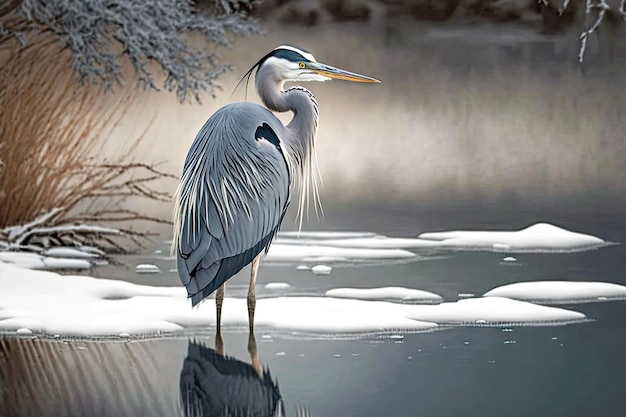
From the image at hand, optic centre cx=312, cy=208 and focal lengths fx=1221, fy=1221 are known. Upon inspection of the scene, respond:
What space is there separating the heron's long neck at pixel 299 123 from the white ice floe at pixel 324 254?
1.61m

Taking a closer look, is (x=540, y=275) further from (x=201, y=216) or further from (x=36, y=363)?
(x=36, y=363)

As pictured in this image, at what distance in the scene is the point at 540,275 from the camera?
5.30 metres

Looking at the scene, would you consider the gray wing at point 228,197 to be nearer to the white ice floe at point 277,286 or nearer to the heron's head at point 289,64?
the heron's head at point 289,64

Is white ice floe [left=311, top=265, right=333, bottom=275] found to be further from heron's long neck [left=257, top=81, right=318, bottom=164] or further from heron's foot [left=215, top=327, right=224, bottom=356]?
heron's foot [left=215, top=327, right=224, bottom=356]

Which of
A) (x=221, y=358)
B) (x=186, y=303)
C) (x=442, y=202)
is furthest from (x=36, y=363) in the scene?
(x=442, y=202)

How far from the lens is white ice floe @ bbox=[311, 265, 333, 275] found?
546 centimetres

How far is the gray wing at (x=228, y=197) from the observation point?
386cm

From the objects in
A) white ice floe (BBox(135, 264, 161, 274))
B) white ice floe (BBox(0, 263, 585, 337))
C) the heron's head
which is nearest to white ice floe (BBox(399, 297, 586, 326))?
white ice floe (BBox(0, 263, 585, 337))

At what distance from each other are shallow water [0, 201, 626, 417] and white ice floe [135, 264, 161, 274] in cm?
100

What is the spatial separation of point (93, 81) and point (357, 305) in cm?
225

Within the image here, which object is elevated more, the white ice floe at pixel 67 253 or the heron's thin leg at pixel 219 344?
the white ice floe at pixel 67 253

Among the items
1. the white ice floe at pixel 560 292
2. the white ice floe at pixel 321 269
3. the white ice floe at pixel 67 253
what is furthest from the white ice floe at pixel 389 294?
the white ice floe at pixel 67 253

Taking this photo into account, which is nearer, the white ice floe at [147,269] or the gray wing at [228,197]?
the gray wing at [228,197]

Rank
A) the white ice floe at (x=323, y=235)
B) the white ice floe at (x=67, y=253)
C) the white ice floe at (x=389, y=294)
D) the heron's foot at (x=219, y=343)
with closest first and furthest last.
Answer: the heron's foot at (x=219, y=343) → the white ice floe at (x=389, y=294) → the white ice floe at (x=67, y=253) → the white ice floe at (x=323, y=235)
